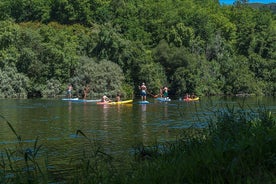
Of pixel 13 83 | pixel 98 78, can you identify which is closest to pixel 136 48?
pixel 98 78

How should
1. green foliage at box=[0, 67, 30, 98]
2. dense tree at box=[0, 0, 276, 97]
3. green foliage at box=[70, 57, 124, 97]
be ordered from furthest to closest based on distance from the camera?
1. dense tree at box=[0, 0, 276, 97]
2. green foliage at box=[70, 57, 124, 97]
3. green foliage at box=[0, 67, 30, 98]

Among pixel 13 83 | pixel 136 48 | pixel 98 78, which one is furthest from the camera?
pixel 136 48

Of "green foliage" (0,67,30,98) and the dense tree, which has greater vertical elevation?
the dense tree

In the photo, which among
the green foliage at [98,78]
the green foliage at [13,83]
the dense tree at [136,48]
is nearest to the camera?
the green foliage at [13,83]

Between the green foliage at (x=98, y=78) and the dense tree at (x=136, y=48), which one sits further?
the dense tree at (x=136, y=48)

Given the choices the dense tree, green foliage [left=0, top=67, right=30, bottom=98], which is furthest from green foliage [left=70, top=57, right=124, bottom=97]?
green foliage [left=0, top=67, right=30, bottom=98]

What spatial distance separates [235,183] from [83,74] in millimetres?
59401

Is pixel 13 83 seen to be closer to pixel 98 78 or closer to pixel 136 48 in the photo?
pixel 98 78

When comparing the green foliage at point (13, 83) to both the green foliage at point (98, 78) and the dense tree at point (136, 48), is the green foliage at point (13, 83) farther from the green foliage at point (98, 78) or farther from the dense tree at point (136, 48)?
the green foliage at point (98, 78)

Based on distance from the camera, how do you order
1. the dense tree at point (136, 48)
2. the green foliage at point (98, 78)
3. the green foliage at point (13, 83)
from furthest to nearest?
the dense tree at point (136, 48) → the green foliage at point (98, 78) → the green foliage at point (13, 83)

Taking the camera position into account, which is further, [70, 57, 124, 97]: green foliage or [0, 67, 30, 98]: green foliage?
[70, 57, 124, 97]: green foliage

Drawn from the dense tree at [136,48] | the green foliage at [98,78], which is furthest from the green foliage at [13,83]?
the green foliage at [98,78]

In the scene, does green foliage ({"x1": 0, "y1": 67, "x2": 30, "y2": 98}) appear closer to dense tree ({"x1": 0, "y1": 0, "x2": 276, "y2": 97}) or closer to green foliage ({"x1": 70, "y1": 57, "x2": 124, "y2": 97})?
dense tree ({"x1": 0, "y1": 0, "x2": 276, "y2": 97})

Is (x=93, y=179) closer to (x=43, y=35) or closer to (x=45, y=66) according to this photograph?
(x=45, y=66)
